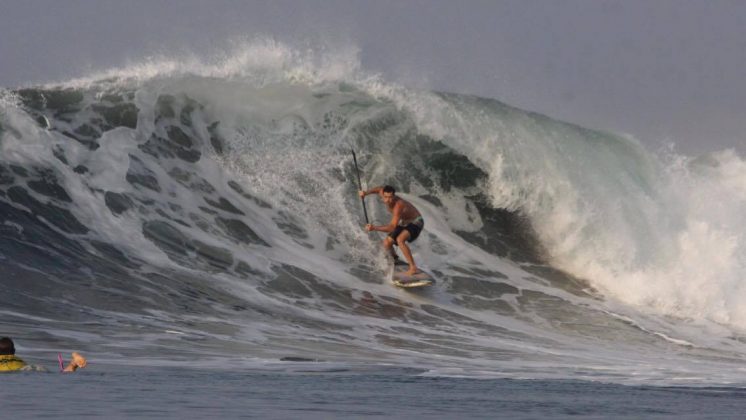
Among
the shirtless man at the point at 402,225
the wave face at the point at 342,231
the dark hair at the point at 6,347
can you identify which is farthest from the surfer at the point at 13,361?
the shirtless man at the point at 402,225

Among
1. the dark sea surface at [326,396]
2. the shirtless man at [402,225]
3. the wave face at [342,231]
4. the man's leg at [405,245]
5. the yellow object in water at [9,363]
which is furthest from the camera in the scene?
the man's leg at [405,245]

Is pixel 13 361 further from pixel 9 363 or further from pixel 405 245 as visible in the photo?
pixel 405 245

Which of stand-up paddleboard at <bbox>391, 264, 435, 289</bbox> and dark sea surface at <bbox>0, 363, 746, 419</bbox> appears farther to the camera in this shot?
stand-up paddleboard at <bbox>391, 264, 435, 289</bbox>

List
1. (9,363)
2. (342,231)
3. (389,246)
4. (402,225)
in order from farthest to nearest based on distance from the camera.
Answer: (342,231)
(389,246)
(402,225)
(9,363)

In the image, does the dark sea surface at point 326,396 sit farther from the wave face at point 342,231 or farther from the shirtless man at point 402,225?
the shirtless man at point 402,225

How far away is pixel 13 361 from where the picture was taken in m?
9.32

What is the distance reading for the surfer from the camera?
365 inches

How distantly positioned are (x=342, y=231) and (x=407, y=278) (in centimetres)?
187

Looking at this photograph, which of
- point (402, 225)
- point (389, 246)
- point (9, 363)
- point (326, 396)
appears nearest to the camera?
point (326, 396)

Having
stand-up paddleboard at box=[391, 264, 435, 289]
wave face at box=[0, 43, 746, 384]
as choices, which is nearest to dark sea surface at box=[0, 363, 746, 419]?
wave face at box=[0, 43, 746, 384]

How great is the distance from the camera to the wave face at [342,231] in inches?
509

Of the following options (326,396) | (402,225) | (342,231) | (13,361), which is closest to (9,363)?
(13,361)

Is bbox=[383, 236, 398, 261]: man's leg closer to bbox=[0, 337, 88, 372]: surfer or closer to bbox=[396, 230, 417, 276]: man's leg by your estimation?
bbox=[396, 230, 417, 276]: man's leg

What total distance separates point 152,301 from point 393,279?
160 inches
